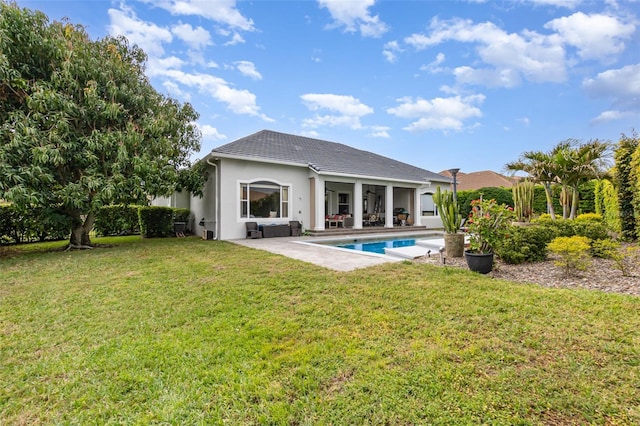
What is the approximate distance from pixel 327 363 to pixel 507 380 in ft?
5.44

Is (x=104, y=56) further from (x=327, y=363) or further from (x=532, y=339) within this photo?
(x=532, y=339)

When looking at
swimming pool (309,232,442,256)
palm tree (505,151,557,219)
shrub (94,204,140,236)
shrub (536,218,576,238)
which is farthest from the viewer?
shrub (94,204,140,236)

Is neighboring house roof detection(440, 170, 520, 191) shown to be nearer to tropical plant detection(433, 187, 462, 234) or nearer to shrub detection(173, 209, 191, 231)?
tropical plant detection(433, 187, 462, 234)

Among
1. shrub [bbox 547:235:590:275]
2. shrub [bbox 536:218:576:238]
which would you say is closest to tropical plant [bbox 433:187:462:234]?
shrub [bbox 536:218:576:238]

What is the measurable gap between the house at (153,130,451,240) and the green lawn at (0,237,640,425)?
8.19m

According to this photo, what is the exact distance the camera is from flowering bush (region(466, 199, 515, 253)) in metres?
6.66

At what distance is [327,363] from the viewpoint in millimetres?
2912

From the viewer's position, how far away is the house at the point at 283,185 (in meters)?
13.4

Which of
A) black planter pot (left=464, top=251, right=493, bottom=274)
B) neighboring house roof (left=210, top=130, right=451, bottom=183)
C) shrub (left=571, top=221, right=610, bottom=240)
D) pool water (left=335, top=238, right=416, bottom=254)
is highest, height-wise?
neighboring house roof (left=210, top=130, right=451, bottom=183)

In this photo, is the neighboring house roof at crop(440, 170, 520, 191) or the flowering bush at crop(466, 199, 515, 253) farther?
the neighboring house roof at crop(440, 170, 520, 191)

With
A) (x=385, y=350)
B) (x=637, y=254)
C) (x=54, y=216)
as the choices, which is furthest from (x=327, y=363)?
(x=54, y=216)

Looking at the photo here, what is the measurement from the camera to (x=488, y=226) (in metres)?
6.66

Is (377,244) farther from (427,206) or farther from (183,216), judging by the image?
(183,216)

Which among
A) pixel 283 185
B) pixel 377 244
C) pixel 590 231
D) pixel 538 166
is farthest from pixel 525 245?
pixel 283 185
